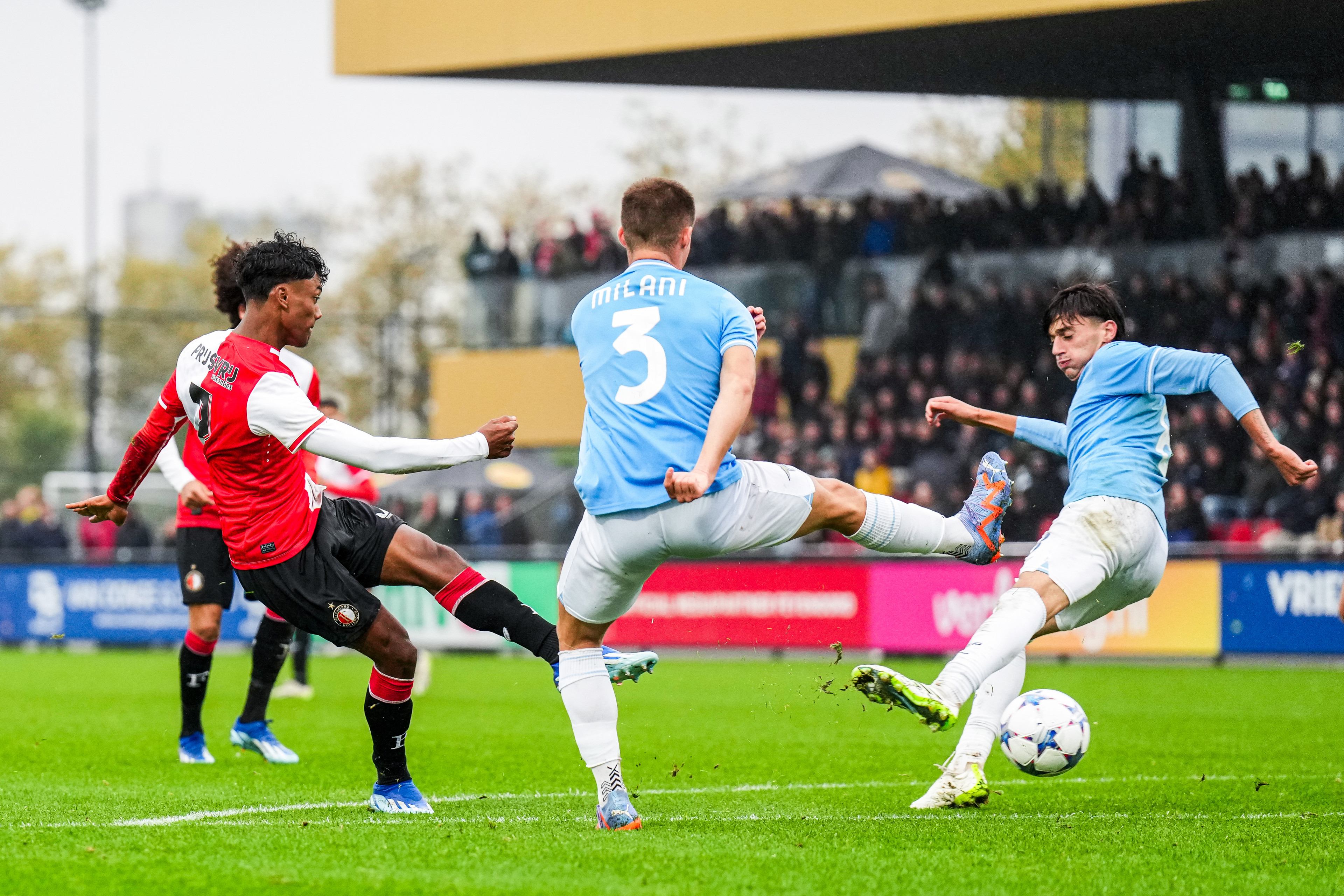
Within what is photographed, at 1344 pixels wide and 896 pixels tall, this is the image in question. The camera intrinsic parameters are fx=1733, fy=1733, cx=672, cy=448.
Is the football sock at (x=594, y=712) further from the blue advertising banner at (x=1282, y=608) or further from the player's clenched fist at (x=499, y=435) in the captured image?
the blue advertising banner at (x=1282, y=608)

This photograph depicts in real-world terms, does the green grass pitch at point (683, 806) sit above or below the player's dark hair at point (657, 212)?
below

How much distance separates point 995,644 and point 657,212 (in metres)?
1.91

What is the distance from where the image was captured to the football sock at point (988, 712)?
6.82m

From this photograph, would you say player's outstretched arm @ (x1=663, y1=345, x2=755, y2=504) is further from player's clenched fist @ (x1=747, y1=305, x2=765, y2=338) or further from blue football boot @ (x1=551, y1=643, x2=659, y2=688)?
blue football boot @ (x1=551, y1=643, x2=659, y2=688)

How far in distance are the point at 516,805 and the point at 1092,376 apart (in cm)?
286

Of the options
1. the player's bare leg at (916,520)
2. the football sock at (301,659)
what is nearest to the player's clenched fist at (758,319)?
the player's bare leg at (916,520)

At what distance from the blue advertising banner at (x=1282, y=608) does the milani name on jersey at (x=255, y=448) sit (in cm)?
1203

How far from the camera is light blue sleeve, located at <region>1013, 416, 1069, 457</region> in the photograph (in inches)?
280

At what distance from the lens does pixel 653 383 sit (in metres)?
5.72

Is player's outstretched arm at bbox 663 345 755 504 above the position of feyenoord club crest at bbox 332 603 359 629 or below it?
above

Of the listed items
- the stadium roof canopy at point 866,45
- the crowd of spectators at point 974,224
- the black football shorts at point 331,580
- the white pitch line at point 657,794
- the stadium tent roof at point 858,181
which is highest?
the stadium roof canopy at point 866,45

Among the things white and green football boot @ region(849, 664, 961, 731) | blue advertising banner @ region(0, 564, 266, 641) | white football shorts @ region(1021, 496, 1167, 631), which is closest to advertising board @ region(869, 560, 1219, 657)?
blue advertising banner @ region(0, 564, 266, 641)

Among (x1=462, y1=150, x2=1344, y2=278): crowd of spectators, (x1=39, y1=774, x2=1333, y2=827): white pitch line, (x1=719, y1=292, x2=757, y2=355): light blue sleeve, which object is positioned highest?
(x1=462, y1=150, x2=1344, y2=278): crowd of spectators

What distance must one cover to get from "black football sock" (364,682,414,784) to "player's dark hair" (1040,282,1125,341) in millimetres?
2950
